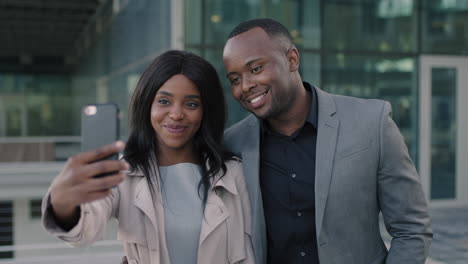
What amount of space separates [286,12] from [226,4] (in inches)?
40.1

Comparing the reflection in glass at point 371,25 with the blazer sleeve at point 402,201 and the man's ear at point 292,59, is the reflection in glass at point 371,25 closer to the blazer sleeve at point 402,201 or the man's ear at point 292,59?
the man's ear at point 292,59

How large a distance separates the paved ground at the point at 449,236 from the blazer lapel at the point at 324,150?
2835 mm

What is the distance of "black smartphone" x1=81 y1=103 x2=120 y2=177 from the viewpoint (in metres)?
1.15

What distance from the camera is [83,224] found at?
132 cm

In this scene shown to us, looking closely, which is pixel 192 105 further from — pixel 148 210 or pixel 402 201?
pixel 402 201

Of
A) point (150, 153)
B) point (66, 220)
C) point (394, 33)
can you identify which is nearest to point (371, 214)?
point (150, 153)

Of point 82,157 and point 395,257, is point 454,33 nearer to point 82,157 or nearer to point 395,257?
point 395,257

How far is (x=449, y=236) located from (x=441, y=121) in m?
2.60

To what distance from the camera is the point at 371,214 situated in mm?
1786

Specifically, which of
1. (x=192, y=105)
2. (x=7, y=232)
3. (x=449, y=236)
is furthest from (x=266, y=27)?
(x=7, y=232)

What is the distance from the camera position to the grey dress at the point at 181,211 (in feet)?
5.88

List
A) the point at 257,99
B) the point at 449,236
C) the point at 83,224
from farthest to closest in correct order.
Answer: the point at 449,236 < the point at 257,99 < the point at 83,224

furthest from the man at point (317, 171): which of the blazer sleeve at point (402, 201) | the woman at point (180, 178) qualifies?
the woman at point (180, 178)

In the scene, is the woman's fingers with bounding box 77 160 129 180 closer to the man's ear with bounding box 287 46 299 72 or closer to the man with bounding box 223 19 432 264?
the man with bounding box 223 19 432 264
